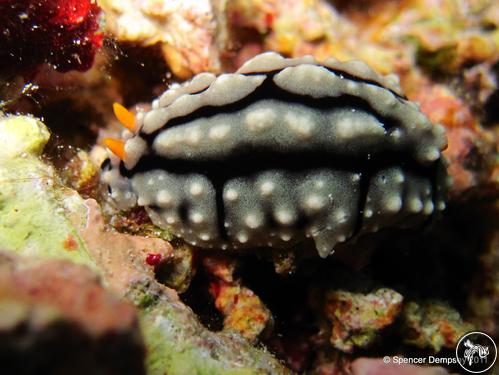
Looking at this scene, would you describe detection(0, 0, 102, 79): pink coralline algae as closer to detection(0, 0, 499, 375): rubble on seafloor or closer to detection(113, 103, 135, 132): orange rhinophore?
detection(0, 0, 499, 375): rubble on seafloor

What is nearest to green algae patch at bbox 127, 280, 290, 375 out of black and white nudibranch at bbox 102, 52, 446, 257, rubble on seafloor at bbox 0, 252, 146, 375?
black and white nudibranch at bbox 102, 52, 446, 257

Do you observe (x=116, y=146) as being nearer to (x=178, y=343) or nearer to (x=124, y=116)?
(x=124, y=116)

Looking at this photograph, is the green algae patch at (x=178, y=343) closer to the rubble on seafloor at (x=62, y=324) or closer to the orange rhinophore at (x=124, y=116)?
the rubble on seafloor at (x=62, y=324)

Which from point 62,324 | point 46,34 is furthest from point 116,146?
point 62,324

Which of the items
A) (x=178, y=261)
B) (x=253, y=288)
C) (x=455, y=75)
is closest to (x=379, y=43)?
(x=455, y=75)

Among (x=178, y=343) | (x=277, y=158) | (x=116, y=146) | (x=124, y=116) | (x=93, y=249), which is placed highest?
(x=124, y=116)

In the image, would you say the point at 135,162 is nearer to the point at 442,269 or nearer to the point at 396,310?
the point at 396,310
